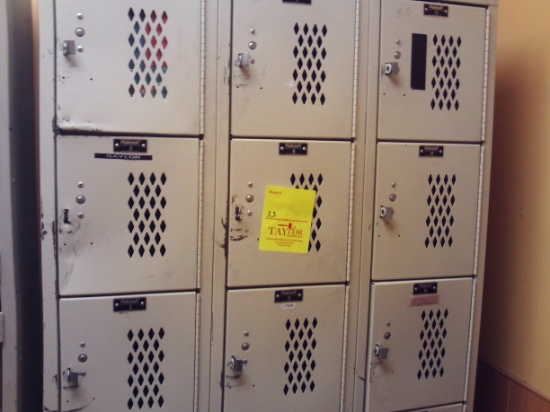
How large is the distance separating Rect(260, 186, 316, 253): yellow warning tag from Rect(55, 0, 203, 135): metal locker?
1.16 ft

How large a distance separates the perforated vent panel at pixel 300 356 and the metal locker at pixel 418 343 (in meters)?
0.24

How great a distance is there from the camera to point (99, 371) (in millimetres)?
1577

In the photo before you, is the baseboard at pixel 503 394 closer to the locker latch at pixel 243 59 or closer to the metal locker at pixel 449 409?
the metal locker at pixel 449 409

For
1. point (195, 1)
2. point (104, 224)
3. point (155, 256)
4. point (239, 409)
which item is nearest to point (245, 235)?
point (155, 256)

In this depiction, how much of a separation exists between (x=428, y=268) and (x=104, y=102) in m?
1.31

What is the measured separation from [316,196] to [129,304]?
28.9 inches

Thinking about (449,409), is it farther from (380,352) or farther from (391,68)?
(391,68)

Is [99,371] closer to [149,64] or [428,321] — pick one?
[149,64]

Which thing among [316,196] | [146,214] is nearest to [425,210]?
[316,196]

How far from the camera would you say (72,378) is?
154 cm

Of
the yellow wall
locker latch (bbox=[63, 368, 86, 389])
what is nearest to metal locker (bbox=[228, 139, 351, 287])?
locker latch (bbox=[63, 368, 86, 389])

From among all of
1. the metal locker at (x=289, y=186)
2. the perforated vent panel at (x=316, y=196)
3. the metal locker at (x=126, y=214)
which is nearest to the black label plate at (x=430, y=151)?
the metal locker at (x=289, y=186)

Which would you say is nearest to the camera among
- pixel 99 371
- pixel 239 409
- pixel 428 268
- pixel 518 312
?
pixel 99 371

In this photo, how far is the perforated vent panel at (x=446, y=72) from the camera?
179 centimetres
